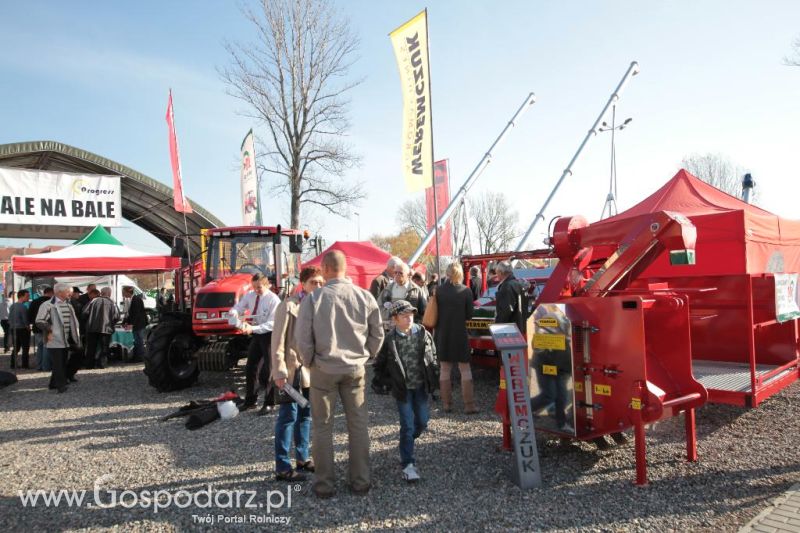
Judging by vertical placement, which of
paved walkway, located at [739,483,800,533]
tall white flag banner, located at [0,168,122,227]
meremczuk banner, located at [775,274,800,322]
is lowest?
paved walkway, located at [739,483,800,533]

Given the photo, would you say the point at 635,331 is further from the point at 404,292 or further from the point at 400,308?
the point at 404,292

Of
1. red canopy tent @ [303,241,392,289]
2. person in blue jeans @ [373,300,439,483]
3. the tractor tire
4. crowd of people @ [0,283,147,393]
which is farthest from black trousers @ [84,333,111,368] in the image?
person in blue jeans @ [373,300,439,483]

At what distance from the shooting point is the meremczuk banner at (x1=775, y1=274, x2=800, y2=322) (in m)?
5.03

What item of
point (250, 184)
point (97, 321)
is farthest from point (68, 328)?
point (250, 184)

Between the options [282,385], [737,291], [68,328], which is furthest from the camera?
[68,328]

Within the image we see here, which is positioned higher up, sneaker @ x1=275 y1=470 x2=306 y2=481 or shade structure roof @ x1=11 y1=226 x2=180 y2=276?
shade structure roof @ x1=11 y1=226 x2=180 y2=276

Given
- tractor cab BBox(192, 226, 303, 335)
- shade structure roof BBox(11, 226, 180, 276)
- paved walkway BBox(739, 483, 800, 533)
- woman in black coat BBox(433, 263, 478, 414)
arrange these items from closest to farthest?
paved walkway BBox(739, 483, 800, 533)
woman in black coat BBox(433, 263, 478, 414)
tractor cab BBox(192, 226, 303, 335)
shade structure roof BBox(11, 226, 180, 276)

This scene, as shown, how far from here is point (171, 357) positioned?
7.71m

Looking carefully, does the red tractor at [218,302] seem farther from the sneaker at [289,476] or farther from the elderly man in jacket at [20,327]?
the elderly man in jacket at [20,327]

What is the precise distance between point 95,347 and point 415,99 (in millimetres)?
8191

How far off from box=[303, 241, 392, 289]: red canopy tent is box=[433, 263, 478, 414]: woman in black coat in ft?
28.3

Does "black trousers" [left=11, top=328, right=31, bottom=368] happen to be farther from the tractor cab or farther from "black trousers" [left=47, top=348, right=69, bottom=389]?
the tractor cab

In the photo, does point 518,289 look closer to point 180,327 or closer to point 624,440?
point 624,440

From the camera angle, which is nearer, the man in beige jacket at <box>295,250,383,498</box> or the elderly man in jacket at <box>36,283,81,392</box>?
the man in beige jacket at <box>295,250,383,498</box>
